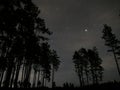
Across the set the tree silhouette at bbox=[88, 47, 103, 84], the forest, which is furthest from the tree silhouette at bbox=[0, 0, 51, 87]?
the tree silhouette at bbox=[88, 47, 103, 84]

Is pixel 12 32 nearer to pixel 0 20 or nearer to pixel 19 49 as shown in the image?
pixel 0 20

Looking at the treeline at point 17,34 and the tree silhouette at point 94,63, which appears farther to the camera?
the tree silhouette at point 94,63

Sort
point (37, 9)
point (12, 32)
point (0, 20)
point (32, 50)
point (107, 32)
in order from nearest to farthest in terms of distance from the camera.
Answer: point (0, 20)
point (12, 32)
point (32, 50)
point (37, 9)
point (107, 32)

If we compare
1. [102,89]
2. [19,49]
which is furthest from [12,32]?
[102,89]

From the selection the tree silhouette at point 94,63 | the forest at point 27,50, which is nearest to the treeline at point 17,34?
the forest at point 27,50

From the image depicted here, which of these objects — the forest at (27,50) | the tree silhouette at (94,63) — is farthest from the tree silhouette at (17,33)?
the tree silhouette at (94,63)

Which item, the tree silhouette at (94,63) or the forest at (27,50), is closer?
the forest at (27,50)

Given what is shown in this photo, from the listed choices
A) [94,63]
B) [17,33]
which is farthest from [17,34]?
[94,63]

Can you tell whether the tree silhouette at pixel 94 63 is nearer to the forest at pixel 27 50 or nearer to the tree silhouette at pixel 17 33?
the forest at pixel 27 50

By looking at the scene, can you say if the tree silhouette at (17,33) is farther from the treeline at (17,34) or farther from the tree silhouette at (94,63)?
the tree silhouette at (94,63)

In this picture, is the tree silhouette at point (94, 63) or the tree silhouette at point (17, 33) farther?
the tree silhouette at point (94, 63)

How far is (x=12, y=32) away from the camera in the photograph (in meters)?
12.6

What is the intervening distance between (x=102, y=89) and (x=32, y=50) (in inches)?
527

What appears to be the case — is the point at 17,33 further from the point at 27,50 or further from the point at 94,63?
the point at 94,63
